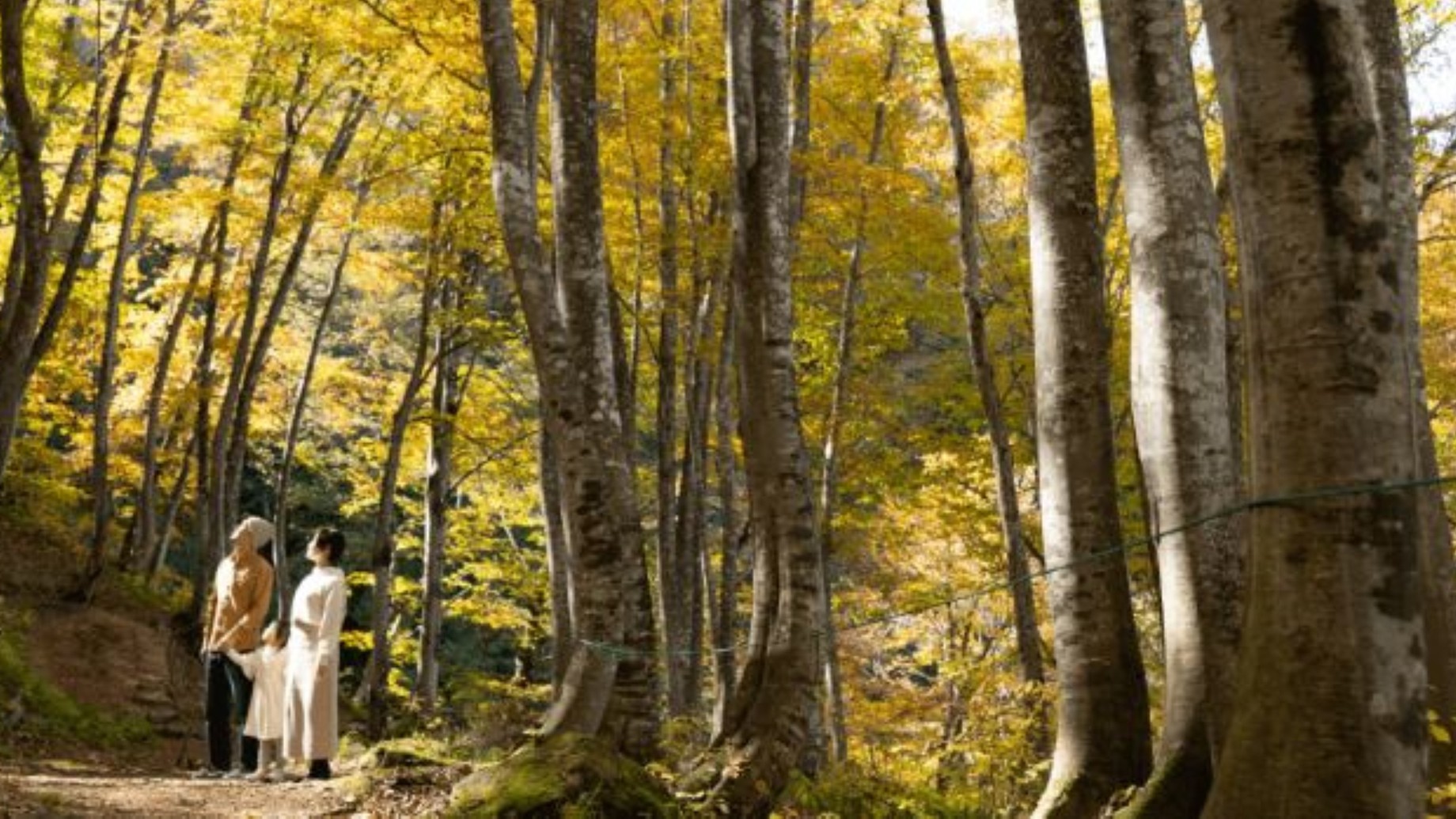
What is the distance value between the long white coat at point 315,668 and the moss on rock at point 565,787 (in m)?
2.77

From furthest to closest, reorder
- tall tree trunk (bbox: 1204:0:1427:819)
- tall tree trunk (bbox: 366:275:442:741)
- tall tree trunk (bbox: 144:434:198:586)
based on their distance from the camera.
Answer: tall tree trunk (bbox: 144:434:198:586) < tall tree trunk (bbox: 366:275:442:741) < tall tree trunk (bbox: 1204:0:1427:819)

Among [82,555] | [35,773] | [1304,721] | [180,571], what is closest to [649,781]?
[1304,721]

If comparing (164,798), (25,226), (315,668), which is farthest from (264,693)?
(25,226)

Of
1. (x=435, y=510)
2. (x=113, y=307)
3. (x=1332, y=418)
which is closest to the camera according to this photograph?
(x=1332, y=418)

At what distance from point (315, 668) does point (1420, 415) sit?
6732mm

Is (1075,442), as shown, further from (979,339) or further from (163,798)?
(979,339)

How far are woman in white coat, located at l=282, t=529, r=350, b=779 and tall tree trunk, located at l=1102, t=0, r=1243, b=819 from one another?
5.57 metres

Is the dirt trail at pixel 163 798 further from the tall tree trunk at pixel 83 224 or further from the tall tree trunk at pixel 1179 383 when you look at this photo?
the tall tree trunk at pixel 1179 383

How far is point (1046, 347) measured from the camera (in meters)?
5.27

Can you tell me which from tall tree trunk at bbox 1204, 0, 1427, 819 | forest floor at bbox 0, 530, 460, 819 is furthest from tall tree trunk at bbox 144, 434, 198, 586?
tall tree trunk at bbox 1204, 0, 1427, 819

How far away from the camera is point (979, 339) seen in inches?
422

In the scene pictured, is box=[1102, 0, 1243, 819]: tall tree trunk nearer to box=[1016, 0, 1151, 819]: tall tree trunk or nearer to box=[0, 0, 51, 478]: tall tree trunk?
box=[1016, 0, 1151, 819]: tall tree trunk

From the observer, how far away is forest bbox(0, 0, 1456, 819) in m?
2.99

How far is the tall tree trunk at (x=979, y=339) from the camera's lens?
10.2 metres
